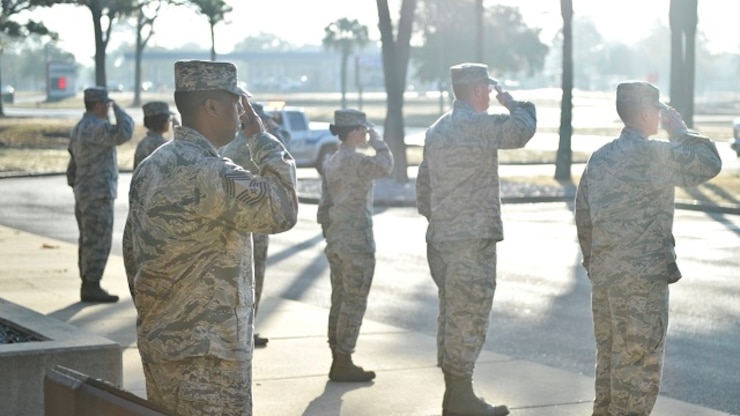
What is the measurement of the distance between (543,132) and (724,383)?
5567 centimetres

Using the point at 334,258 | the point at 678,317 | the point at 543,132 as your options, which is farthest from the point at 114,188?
the point at 543,132

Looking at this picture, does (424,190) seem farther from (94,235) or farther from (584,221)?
(94,235)

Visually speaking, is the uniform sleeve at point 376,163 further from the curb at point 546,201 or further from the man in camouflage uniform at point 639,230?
the curb at point 546,201

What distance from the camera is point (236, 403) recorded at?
5.60 m

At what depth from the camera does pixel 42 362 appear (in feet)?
27.7

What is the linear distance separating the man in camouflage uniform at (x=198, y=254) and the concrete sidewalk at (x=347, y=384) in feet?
12.2

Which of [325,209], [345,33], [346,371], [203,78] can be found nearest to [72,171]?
[325,209]

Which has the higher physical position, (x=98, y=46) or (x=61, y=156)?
(x=98, y=46)

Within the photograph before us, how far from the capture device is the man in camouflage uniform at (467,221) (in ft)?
29.4

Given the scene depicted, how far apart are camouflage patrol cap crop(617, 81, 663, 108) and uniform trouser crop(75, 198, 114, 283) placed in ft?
24.2

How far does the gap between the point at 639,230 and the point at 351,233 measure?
297 centimetres

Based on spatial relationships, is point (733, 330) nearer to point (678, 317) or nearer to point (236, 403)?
point (678, 317)

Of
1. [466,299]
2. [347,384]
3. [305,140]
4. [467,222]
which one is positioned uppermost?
[467,222]

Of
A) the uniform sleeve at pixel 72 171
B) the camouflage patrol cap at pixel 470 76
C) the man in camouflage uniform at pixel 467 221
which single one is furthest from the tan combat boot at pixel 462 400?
the uniform sleeve at pixel 72 171
